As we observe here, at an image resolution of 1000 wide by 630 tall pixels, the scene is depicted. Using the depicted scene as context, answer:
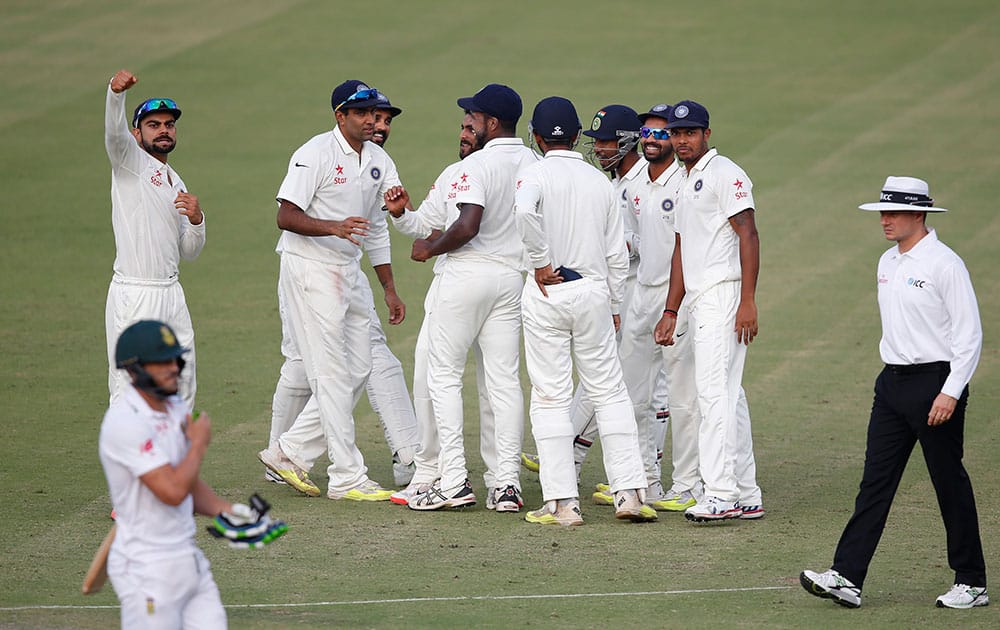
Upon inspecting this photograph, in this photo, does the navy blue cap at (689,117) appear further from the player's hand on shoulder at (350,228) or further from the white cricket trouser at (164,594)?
the white cricket trouser at (164,594)

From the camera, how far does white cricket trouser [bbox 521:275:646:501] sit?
900cm

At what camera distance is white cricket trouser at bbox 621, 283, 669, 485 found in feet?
32.4

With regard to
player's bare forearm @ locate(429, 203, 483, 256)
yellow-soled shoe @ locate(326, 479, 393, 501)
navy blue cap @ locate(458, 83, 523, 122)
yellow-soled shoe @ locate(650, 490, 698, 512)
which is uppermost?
navy blue cap @ locate(458, 83, 523, 122)

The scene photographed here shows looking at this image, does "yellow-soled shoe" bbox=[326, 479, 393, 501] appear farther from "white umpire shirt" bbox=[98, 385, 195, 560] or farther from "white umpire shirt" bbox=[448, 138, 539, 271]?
"white umpire shirt" bbox=[98, 385, 195, 560]

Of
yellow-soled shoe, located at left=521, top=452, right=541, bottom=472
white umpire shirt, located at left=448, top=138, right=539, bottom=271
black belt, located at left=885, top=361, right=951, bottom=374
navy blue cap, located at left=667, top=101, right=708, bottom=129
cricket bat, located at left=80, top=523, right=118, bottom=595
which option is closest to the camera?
cricket bat, located at left=80, top=523, right=118, bottom=595

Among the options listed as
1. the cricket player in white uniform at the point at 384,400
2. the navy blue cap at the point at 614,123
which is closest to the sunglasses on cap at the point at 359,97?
the cricket player in white uniform at the point at 384,400

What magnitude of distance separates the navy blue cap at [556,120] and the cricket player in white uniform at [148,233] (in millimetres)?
2228

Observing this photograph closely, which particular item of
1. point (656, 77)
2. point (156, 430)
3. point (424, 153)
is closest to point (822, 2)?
point (656, 77)

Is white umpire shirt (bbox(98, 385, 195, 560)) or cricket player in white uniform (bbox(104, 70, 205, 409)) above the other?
cricket player in white uniform (bbox(104, 70, 205, 409))

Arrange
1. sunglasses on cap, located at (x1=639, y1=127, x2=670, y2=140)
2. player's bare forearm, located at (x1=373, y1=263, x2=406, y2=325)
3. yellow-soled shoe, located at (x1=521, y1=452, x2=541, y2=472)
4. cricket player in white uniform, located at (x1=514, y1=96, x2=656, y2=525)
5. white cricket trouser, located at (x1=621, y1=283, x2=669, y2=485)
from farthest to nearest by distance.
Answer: yellow-soled shoe, located at (x1=521, y1=452, x2=541, y2=472), player's bare forearm, located at (x1=373, y1=263, x2=406, y2=325), white cricket trouser, located at (x1=621, y1=283, x2=669, y2=485), sunglasses on cap, located at (x1=639, y1=127, x2=670, y2=140), cricket player in white uniform, located at (x1=514, y1=96, x2=656, y2=525)

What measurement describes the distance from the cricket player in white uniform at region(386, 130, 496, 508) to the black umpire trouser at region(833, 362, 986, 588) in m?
2.83

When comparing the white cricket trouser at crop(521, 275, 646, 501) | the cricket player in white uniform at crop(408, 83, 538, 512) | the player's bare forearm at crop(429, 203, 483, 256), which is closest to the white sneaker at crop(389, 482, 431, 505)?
the cricket player in white uniform at crop(408, 83, 538, 512)

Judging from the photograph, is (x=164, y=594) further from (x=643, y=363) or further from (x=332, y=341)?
(x=643, y=363)

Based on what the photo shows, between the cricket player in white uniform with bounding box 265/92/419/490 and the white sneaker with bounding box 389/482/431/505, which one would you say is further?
the cricket player in white uniform with bounding box 265/92/419/490
